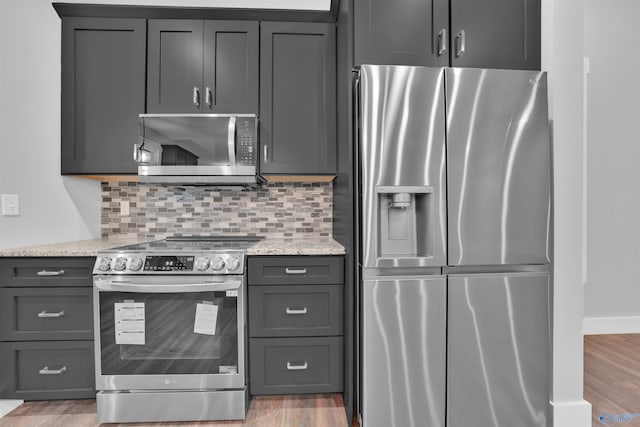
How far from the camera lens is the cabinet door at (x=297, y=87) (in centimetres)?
213

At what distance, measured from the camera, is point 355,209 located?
161 cm

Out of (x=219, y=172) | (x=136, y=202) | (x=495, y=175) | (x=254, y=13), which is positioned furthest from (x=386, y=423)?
(x=254, y=13)

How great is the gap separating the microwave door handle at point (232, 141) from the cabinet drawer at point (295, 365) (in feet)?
3.50

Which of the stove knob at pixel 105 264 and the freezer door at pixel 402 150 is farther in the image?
the stove knob at pixel 105 264

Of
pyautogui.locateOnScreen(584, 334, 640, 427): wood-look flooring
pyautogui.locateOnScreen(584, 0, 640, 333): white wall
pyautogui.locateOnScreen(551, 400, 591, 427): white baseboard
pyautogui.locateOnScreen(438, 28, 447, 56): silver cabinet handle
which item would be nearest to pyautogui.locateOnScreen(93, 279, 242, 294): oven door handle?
pyautogui.locateOnScreen(438, 28, 447, 56): silver cabinet handle

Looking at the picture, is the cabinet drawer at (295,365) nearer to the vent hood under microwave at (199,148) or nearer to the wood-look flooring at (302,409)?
the wood-look flooring at (302,409)

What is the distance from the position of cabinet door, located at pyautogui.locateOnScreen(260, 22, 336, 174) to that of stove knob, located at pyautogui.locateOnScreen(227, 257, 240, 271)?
0.68 meters

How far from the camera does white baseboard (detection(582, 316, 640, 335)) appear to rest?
9.21 feet

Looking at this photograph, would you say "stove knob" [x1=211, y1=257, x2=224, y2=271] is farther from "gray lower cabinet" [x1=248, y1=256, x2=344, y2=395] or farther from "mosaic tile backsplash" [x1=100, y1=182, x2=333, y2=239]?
"mosaic tile backsplash" [x1=100, y1=182, x2=333, y2=239]

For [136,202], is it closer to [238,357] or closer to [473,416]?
[238,357]

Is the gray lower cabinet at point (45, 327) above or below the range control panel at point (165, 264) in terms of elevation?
below

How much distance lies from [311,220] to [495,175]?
134cm

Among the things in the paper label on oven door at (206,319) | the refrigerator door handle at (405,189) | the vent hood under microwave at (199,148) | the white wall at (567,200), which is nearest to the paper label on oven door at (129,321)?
the paper label on oven door at (206,319)

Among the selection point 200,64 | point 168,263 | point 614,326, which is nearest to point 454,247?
point 168,263
